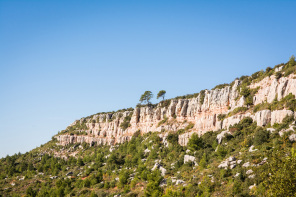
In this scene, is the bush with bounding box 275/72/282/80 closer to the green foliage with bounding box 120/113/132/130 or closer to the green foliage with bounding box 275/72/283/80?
the green foliage with bounding box 275/72/283/80

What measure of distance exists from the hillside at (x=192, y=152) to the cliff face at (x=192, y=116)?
0.25 m

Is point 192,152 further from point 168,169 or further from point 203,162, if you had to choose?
point 203,162

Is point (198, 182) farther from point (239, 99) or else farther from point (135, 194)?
point (239, 99)

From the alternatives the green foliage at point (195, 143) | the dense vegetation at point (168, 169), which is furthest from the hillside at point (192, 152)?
the dense vegetation at point (168, 169)

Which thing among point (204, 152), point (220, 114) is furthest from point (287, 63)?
point (204, 152)

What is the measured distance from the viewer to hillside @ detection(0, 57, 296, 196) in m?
37.6

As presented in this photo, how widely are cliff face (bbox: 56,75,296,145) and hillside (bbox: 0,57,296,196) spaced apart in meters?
0.25

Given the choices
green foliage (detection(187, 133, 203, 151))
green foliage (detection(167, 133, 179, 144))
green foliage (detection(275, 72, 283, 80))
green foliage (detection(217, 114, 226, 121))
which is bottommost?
green foliage (detection(187, 133, 203, 151))

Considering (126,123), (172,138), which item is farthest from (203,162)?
(126,123)

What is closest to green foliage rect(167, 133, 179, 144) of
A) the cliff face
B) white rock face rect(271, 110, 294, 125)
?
the cliff face

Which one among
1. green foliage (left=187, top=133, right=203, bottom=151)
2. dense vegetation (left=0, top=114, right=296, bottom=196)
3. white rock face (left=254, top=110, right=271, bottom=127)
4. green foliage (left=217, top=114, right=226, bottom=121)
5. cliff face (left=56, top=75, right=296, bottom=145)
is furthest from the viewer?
green foliage (left=217, top=114, right=226, bottom=121)

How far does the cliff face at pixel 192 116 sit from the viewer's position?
165 ft

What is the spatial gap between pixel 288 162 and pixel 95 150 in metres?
87.1

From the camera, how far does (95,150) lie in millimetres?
98375
